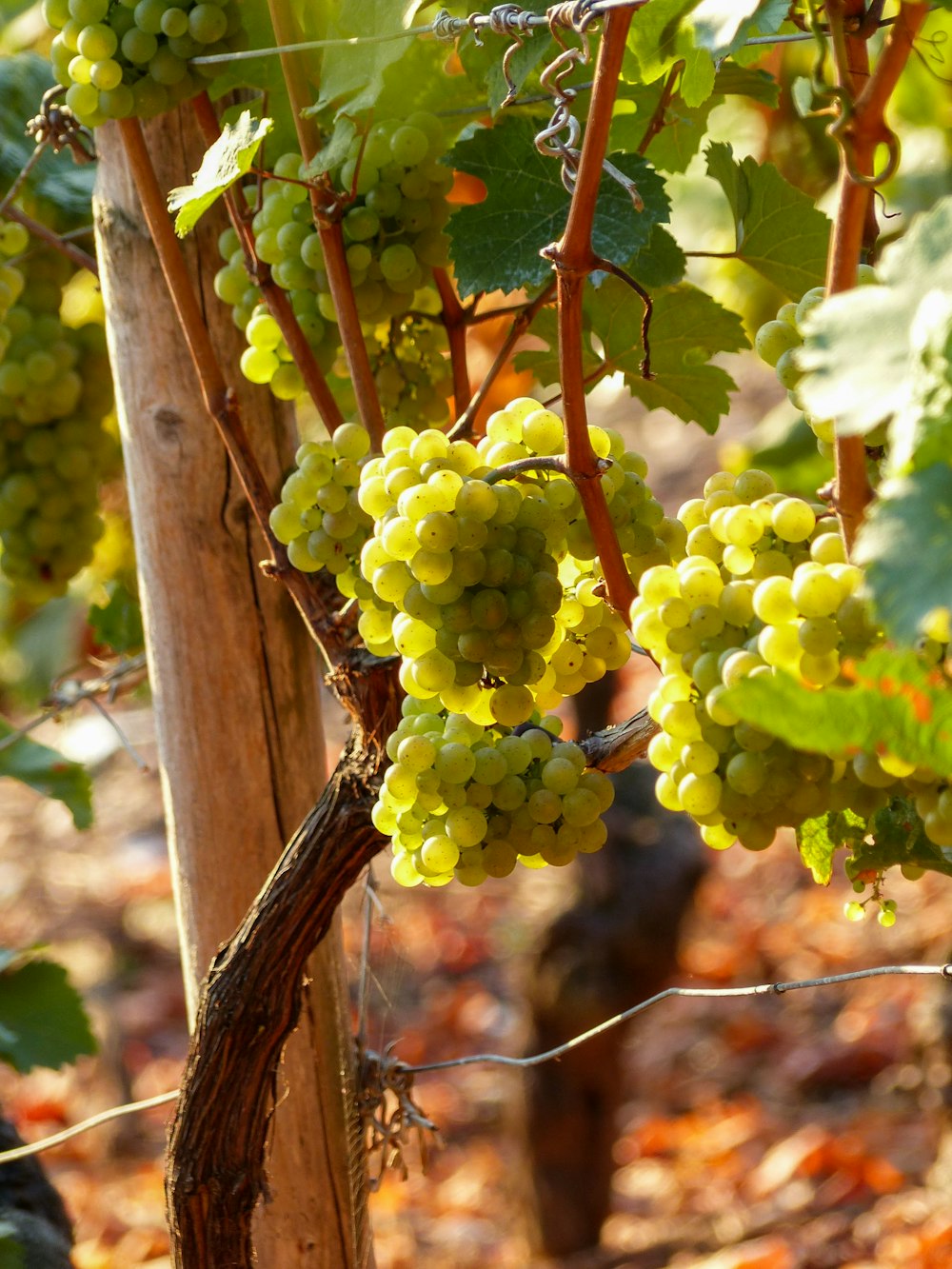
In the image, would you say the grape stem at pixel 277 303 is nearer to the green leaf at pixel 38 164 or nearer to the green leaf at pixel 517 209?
the green leaf at pixel 517 209

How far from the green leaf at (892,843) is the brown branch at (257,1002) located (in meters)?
0.33

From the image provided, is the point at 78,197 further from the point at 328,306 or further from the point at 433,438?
the point at 433,438

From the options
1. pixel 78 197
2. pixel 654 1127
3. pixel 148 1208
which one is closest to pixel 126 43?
pixel 78 197

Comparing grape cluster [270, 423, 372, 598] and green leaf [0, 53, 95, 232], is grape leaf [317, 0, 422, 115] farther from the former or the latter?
green leaf [0, 53, 95, 232]

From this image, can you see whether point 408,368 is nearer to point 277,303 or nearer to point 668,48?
point 277,303

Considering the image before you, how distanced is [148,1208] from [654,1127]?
4.00 feet

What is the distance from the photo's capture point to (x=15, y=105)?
135 cm

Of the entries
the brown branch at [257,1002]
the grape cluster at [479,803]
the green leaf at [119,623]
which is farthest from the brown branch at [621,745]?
the green leaf at [119,623]

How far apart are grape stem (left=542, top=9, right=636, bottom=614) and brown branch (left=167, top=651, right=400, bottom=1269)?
27 centimetres

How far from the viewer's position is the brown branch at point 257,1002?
34.3 inches

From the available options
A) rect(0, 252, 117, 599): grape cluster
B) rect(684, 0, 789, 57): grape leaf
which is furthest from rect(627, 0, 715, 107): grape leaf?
rect(0, 252, 117, 599): grape cluster

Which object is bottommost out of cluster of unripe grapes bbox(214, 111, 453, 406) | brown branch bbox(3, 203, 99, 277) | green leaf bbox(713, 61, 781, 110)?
cluster of unripe grapes bbox(214, 111, 453, 406)

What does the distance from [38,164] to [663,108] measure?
0.79 meters

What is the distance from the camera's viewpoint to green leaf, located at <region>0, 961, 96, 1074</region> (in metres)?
1.32
